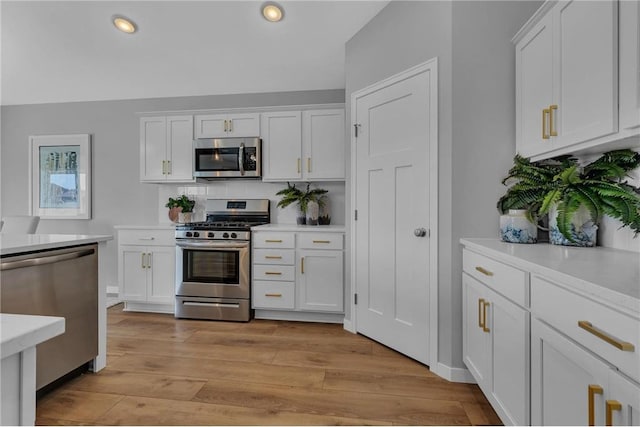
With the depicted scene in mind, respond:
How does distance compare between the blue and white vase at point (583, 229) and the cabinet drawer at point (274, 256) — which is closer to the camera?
the blue and white vase at point (583, 229)

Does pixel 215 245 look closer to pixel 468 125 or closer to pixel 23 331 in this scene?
pixel 468 125

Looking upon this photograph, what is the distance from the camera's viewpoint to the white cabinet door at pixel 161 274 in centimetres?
348

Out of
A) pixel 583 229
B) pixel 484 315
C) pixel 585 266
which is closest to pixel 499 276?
pixel 484 315

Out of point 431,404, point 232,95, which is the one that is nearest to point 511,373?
point 431,404

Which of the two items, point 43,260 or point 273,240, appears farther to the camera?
point 273,240

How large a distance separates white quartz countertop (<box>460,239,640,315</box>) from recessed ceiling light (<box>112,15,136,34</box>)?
11.8 feet

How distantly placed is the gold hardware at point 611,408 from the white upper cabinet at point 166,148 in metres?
3.81

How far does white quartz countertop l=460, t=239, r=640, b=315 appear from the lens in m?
0.85

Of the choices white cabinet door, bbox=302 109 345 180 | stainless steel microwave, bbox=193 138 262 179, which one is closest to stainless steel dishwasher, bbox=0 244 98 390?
stainless steel microwave, bbox=193 138 262 179

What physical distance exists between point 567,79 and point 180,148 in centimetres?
359

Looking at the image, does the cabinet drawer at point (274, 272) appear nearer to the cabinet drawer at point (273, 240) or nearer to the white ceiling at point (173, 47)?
the cabinet drawer at point (273, 240)

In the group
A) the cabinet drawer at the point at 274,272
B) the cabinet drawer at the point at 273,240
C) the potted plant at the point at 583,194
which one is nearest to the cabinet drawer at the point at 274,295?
the cabinet drawer at the point at 274,272

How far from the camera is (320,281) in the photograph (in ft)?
10.5

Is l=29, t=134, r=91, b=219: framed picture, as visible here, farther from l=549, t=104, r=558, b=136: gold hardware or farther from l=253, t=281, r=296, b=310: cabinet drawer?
l=549, t=104, r=558, b=136: gold hardware
